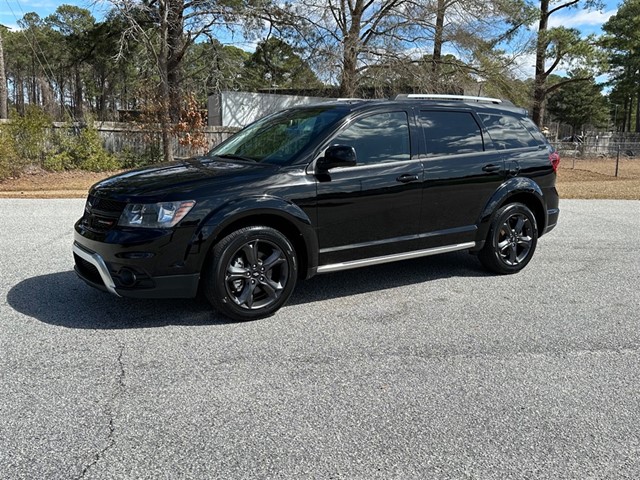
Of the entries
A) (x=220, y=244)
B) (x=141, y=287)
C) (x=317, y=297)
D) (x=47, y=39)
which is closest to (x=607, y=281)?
(x=317, y=297)

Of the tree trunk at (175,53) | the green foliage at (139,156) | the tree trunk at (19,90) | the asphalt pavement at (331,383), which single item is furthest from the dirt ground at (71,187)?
the tree trunk at (19,90)

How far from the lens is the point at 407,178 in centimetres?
534

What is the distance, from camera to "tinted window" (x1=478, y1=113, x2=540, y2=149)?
612 cm

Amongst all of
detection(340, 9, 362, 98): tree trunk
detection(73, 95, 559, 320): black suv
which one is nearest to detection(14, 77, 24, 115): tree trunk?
detection(340, 9, 362, 98): tree trunk

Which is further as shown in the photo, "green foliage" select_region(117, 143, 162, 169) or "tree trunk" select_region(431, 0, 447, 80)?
"tree trunk" select_region(431, 0, 447, 80)

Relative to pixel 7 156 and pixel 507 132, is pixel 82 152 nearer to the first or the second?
pixel 7 156

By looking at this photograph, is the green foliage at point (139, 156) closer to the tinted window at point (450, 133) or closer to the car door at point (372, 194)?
the tinted window at point (450, 133)

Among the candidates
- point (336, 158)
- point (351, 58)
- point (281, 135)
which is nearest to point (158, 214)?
point (336, 158)

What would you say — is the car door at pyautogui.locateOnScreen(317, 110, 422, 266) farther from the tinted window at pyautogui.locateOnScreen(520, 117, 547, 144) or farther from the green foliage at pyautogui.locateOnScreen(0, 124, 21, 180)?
the green foliage at pyautogui.locateOnScreen(0, 124, 21, 180)

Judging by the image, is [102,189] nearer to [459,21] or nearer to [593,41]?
[459,21]

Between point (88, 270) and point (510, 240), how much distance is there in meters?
4.40

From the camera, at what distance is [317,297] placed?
212 inches

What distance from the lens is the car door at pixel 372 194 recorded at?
497 centimetres

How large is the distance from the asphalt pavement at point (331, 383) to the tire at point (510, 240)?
374 millimetres
